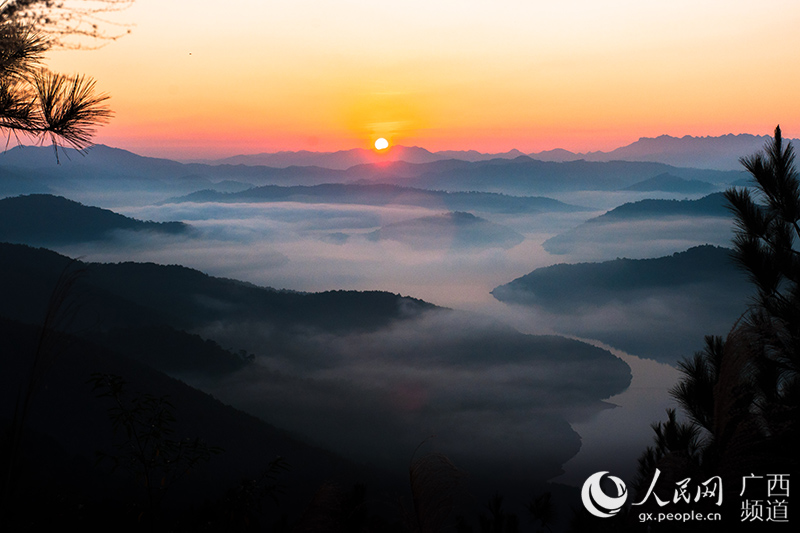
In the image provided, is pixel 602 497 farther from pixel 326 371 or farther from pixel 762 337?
pixel 326 371

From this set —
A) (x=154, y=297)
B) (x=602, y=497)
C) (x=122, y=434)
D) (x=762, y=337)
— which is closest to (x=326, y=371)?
(x=154, y=297)

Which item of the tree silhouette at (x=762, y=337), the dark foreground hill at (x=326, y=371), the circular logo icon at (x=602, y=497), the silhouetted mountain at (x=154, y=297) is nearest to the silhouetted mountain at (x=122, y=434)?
the dark foreground hill at (x=326, y=371)

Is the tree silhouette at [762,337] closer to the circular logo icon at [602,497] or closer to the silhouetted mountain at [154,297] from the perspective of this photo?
the circular logo icon at [602,497]

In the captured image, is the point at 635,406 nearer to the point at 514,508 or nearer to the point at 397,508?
the point at 514,508

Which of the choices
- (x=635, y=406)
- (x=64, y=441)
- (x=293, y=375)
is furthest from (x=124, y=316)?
(x=635, y=406)

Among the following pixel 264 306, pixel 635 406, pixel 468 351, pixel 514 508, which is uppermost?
pixel 264 306

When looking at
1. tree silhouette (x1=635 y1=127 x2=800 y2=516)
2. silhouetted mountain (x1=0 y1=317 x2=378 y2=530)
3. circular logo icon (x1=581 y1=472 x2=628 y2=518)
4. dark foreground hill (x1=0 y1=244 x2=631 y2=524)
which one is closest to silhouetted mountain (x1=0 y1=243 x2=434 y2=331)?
dark foreground hill (x1=0 y1=244 x2=631 y2=524)
